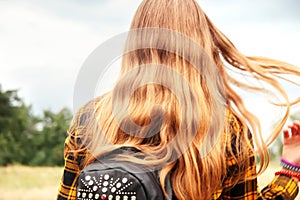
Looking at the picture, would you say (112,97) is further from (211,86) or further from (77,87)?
(211,86)

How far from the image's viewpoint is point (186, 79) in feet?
4.82

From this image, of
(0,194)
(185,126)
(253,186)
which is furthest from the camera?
(0,194)

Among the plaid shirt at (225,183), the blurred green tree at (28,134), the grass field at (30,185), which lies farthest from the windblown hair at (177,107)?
the blurred green tree at (28,134)

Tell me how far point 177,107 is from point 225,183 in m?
0.26

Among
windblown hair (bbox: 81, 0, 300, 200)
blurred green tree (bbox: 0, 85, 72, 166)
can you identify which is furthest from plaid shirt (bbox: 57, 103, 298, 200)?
blurred green tree (bbox: 0, 85, 72, 166)

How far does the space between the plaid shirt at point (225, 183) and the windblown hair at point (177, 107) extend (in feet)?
0.11

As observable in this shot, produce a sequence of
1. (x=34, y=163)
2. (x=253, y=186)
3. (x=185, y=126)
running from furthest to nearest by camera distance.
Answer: (x=34, y=163) → (x=253, y=186) → (x=185, y=126)

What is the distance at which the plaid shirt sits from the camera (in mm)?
1542

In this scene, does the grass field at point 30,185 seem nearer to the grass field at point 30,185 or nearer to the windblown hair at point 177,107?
the grass field at point 30,185

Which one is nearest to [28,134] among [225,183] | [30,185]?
[30,185]

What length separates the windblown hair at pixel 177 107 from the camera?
143cm

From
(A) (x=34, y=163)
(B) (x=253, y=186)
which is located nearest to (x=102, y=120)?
(B) (x=253, y=186)

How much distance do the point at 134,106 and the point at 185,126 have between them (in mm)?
130

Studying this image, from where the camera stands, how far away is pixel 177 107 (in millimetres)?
1431
